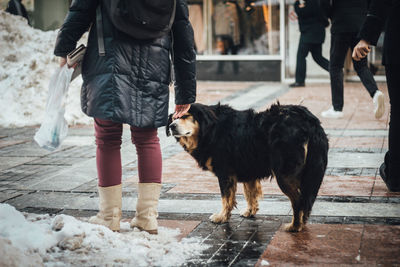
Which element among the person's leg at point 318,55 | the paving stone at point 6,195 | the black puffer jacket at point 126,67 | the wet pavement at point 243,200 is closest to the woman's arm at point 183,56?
the black puffer jacket at point 126,67

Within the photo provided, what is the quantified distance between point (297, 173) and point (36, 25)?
8.22m

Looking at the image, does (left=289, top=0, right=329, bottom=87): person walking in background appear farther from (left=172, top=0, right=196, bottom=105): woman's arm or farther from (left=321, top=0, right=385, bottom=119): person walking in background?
(left=172, top=0, right=196, bottom=105): woman's arm

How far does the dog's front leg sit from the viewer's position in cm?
469

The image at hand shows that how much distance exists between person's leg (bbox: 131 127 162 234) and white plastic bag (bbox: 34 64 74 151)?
50cm

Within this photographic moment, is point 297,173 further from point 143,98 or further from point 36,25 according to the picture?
point 36,25

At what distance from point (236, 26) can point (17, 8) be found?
18.9 ft

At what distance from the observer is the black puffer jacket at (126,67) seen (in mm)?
4070

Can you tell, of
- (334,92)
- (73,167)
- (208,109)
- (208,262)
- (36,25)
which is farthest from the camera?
(36,25)

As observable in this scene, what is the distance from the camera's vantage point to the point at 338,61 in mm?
9180

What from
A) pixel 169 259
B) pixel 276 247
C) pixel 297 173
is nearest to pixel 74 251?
pixel 169 259

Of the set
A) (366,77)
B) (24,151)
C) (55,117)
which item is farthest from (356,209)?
(24,151)

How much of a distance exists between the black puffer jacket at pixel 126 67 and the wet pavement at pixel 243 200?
0.94 m

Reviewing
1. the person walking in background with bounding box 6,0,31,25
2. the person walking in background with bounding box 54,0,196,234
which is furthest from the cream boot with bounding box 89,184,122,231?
the person walking in background with bounding box 6,0,31,25

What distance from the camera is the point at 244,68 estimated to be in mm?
15602
